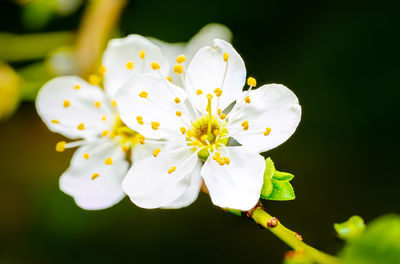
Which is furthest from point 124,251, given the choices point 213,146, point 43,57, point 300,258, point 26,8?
point 300,258

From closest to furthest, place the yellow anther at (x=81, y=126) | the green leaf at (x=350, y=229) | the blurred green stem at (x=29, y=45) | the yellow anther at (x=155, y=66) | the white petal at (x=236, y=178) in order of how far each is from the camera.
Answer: the green leaf at (x=350, y=229) → the white petal at (x=236, y=178) → the yellow anther at (x=155, y=66) → the yellow anther at (x=81, y=126) → the blurred green stem at (x=29, y=45)

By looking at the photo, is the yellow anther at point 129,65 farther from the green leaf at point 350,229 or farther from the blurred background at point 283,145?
the blurred background at point 283,145

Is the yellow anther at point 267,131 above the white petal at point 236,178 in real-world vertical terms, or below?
above

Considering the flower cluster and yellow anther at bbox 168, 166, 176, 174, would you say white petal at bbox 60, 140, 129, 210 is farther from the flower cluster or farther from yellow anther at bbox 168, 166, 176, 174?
yellow anther at bbox 168, 166, 176, 174

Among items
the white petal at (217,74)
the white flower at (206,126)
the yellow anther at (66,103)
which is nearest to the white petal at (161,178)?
the white flower at (206,126)

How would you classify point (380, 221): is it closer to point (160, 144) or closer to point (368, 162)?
point (160, 144)

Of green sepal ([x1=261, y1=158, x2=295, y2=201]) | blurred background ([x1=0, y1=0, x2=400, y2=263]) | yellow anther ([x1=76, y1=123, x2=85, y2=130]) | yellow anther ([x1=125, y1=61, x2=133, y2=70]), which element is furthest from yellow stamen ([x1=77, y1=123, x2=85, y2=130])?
blurred background ([x1=0, y1=0, x2=400, y2=263])
